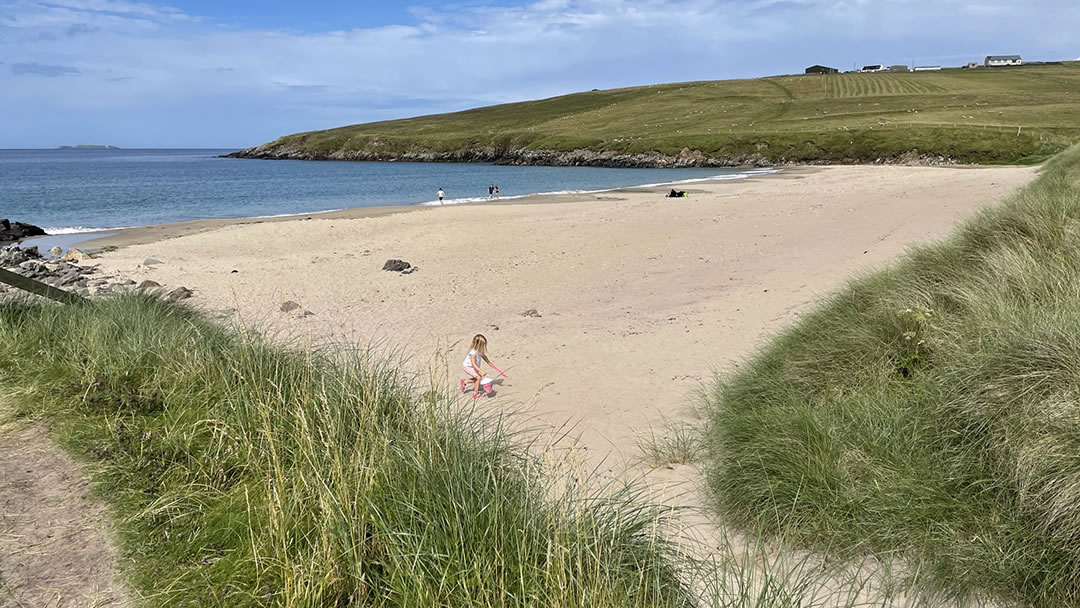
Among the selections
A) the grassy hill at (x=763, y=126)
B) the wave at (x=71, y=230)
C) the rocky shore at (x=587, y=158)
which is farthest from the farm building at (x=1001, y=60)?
the wave at (x=71, y=230)

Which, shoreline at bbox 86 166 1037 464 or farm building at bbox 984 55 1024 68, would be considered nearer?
shoreline at bbox 86 166 1037 464

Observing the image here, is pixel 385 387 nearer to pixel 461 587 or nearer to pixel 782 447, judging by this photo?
pixel 461 587

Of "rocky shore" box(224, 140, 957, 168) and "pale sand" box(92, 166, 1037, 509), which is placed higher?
"rocky shore" box(224, 140, 957, 168)

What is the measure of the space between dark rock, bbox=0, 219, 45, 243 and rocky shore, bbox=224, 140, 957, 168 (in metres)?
57.4

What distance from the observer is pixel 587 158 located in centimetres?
8250

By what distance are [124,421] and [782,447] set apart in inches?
182

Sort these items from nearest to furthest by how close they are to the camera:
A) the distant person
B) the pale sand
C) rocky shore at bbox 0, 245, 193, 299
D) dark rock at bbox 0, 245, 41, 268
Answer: the distant person, the pale sand, rocky shore at bbox 0, 245, 193, 299, dark rock at bbox 0, 245, 41, 268

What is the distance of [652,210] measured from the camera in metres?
26.2

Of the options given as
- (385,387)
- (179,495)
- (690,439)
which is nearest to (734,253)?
(690,439)

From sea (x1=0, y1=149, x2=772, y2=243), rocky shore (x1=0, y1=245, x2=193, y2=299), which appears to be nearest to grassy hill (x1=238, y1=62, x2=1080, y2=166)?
sea (x1=0, y1=149, x2=772, y2=243)

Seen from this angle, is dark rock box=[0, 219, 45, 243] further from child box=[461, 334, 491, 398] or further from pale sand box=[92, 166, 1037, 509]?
child box=[461, 334, 491, 398]

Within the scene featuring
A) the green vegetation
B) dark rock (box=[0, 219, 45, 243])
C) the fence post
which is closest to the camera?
the green vegetation

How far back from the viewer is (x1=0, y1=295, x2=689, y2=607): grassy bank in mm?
3006

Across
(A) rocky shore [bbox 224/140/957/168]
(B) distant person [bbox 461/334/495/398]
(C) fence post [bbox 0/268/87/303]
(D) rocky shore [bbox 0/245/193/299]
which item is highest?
(A) rocky shore [bbox 224/140/957/168]
